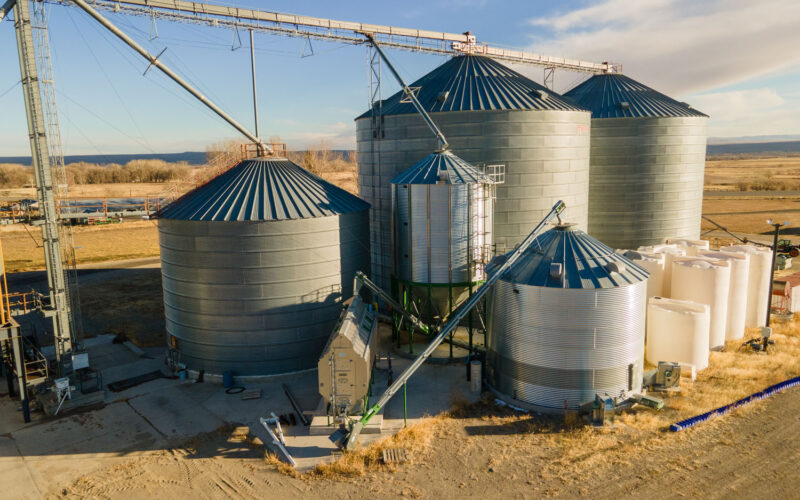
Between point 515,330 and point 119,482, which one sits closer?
point 119,482

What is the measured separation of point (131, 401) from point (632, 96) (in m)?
38.6

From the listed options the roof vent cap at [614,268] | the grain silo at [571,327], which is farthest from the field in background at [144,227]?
the roof vent cap at [614,268]

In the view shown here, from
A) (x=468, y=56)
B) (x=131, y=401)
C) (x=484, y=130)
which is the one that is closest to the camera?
(x=131, y=401)

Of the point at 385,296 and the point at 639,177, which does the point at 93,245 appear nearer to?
the point at 385,296

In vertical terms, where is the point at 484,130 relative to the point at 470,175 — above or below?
above

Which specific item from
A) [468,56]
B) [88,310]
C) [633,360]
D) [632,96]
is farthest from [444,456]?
[632,96]

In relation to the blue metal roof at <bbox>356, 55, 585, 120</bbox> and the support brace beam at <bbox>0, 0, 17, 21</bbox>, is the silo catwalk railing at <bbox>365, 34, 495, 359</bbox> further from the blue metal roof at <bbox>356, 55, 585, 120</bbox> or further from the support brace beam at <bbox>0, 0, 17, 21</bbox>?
the support brace beam at <bbox>0, 0, 17, 21</bbox>

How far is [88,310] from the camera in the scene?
37531 mm

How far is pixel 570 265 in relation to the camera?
21891 millimetres

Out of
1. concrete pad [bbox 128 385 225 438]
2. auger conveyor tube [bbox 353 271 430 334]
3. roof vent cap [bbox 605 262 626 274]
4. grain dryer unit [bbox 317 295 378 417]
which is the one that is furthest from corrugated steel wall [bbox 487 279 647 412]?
concrete pad [bbox 128 385 225 438]

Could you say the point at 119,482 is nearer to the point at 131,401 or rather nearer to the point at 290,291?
the point at 131,401

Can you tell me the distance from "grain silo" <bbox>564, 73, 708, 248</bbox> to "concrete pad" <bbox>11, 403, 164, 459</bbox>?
107 ft

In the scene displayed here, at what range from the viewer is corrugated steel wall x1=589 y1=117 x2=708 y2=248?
131ft

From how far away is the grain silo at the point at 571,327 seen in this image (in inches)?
833
